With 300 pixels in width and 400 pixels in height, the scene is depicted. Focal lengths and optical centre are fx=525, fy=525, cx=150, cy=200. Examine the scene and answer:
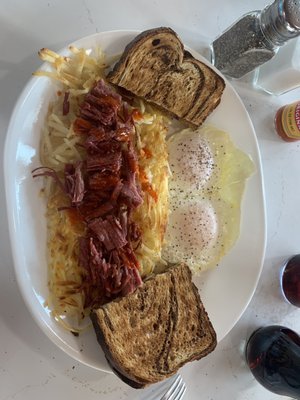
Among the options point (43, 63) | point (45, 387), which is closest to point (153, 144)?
point (43, 63)

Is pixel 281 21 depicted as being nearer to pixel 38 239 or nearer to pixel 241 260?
pixel 241 260

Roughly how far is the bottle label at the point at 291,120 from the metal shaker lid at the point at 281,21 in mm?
365

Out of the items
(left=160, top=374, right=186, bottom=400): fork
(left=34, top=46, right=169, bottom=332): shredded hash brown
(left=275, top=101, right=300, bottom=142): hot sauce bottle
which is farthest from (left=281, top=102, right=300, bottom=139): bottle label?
(left=160, top=374, right=186, bottom=400): fork

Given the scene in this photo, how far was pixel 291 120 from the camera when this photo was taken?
2.38m

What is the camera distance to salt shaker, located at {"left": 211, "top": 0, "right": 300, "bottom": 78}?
201cm

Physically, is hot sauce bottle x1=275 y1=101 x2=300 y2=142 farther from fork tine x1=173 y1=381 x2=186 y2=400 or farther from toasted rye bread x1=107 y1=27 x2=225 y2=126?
fork tine x1=173 y1=381 x2=186 y2=400

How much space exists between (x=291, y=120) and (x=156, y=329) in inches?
44.3

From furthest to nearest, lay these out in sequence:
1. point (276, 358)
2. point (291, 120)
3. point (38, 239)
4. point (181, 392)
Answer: point (291, 120) < point (276, 358) < point (181, 392) < point (38, 239)

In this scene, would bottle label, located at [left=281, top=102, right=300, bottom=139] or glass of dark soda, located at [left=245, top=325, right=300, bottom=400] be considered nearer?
glass of dark soda, located at [left=245, top=325, right=300, bottom=400]

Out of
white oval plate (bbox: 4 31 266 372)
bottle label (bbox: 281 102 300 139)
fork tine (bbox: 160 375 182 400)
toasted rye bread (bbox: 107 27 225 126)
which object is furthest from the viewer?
bottle label (bbox: 281 102 300 139)

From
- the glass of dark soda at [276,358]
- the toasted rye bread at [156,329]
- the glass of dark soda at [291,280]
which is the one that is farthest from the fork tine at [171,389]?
the glass of dark soda at [291,280]

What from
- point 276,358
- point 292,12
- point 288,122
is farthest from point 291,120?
point 276,358

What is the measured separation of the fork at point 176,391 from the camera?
2.07 metres

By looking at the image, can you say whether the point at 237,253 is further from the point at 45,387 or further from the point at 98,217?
the point at 45,387
